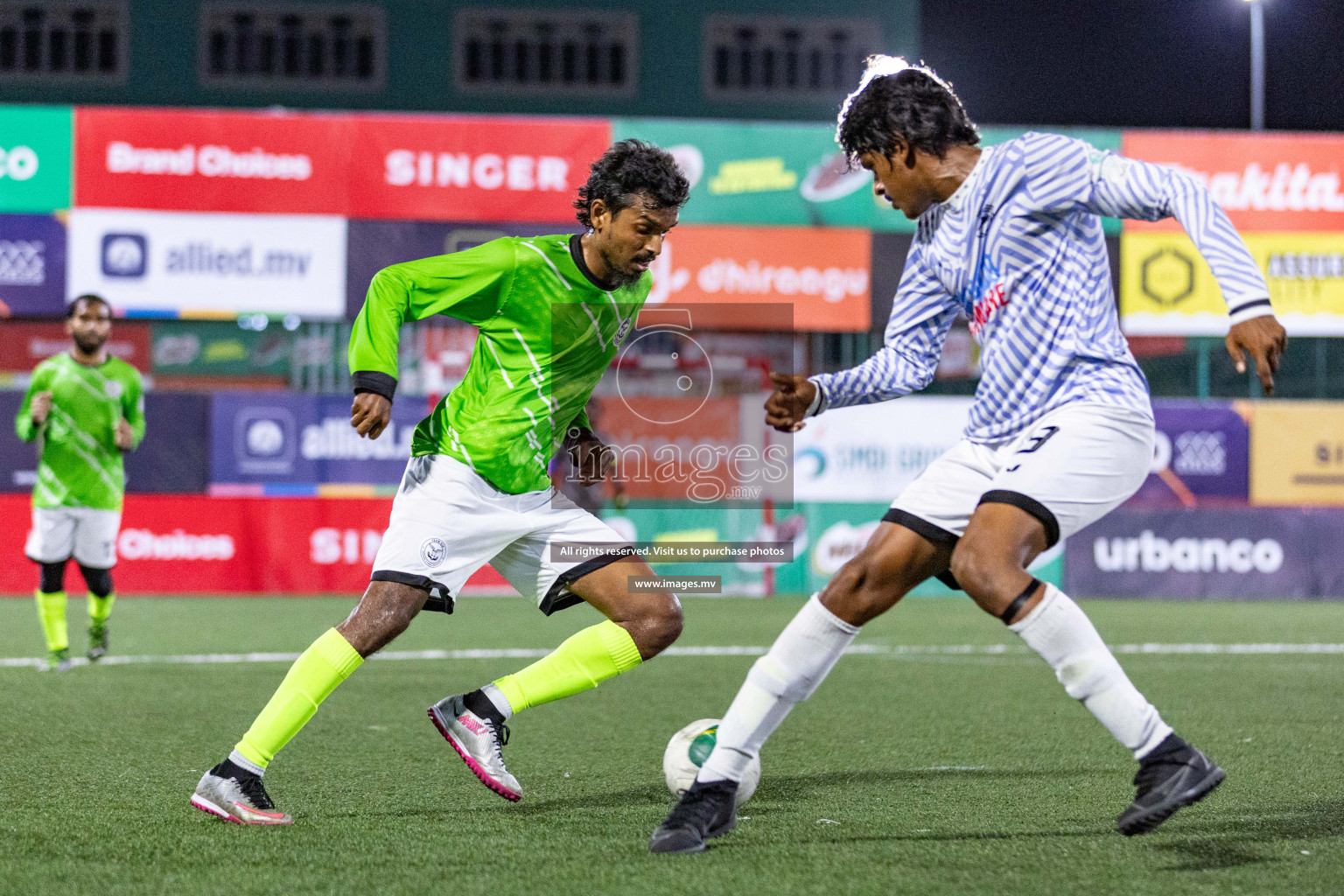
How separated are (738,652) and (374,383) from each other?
615 centimetres

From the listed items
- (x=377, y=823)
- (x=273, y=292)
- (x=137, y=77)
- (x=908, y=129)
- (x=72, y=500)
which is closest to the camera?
(x=908, y=129)

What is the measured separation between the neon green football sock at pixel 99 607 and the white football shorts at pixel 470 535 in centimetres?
530

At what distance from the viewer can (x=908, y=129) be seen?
4016mm

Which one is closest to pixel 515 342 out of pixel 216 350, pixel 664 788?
pixel 664 788

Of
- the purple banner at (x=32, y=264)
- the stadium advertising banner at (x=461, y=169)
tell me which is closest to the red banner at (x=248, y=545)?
the purple banner at (x=32, y=264)

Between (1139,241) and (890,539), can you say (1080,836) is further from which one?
(1139,241)

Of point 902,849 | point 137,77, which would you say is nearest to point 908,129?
point 902,849

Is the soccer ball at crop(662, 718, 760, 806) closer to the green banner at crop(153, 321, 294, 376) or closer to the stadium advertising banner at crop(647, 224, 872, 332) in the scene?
the stadium advertising banner at crop(647, 224, 872, 332)

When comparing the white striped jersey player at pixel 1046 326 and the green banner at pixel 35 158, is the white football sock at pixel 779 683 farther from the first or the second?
the green banner at pixel 35 158

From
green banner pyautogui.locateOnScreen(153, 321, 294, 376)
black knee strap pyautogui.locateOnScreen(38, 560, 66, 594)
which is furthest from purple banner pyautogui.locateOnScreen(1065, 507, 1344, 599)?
green banner pyautogui.locateOnScreen(153, 321, 294, 376)

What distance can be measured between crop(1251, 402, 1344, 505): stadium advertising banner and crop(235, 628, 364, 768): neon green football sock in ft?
44.5

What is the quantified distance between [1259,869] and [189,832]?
2.93 meters

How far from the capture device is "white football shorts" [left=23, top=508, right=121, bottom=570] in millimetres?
9383

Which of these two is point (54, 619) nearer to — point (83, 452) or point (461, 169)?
point (83, 452)
